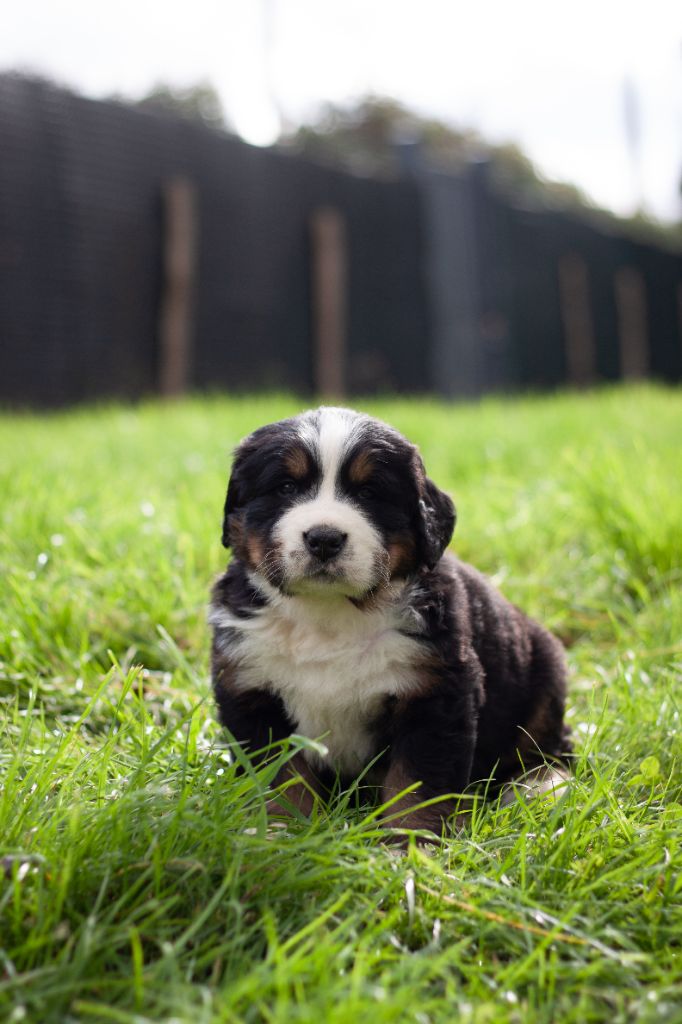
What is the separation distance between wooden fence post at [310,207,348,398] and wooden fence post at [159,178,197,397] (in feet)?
6.99

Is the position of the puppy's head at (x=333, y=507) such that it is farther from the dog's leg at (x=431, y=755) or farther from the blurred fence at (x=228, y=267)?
the blurred fence at (x=228, y=267)

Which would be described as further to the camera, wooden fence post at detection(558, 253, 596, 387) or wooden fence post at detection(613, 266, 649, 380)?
wooden fence post at detection(613, 266, 649, 380)

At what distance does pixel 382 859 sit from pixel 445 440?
5.29m

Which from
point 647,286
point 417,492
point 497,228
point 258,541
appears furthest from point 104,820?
point 647,286

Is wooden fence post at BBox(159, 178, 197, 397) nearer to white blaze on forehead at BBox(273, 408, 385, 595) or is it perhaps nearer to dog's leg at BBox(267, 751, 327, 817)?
white blaze on forehead at BBox(273, 408, 385, 595)

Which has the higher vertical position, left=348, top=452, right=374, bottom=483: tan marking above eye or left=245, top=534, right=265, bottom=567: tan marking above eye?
left=348, top=452, right=374, bottom=483: tan marking above eye

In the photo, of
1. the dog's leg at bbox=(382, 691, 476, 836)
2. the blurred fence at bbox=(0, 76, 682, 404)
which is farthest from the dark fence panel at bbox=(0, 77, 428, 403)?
the dog's leg at bbox=(382, 691, 476, 836)

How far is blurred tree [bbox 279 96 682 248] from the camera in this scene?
29.3 m

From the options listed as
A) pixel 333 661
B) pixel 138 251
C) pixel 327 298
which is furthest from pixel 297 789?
pixel 327 298

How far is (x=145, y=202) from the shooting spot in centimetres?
A: 1001

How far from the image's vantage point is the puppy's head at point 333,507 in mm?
2451

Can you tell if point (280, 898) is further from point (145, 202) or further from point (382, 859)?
point (145, 202)

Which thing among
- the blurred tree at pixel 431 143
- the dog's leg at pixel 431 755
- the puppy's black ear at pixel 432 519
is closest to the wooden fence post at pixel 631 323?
the blurred tree at pixel 431 143

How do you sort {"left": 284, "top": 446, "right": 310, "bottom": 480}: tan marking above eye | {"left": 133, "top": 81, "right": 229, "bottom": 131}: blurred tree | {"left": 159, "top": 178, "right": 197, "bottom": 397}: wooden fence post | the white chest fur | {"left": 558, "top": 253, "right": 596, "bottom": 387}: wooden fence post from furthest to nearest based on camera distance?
{"left": 133, "top": 81, "right": 229, "bottom": 131}: blurred tree < {"left": 558, "top": 253, "right": 596, "bottom": 387}: wooden fence post < {"left": 159, "top": 178, "right": 197, "bottom": 397}: wooden fence post < {"left": 284, "top": 446, "right": 310, "bottom": 480}: tan marking above eye < the white chest fur
